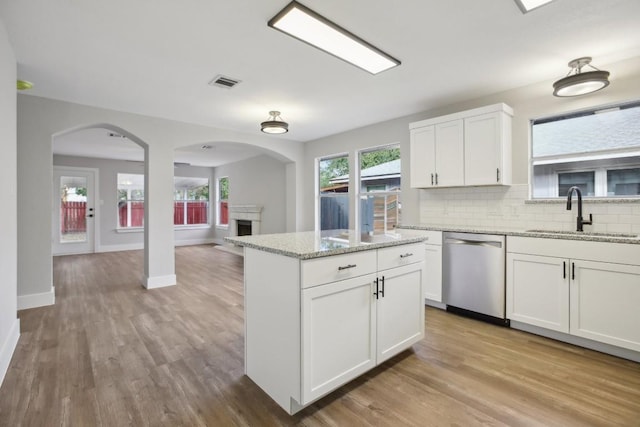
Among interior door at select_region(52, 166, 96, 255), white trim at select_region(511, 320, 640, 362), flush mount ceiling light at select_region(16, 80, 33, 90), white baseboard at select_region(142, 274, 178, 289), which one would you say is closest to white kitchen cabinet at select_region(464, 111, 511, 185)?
white trim at select_region(511, 320, 640, 362)

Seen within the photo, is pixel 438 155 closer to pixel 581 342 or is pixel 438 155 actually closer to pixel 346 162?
pixel 346 162

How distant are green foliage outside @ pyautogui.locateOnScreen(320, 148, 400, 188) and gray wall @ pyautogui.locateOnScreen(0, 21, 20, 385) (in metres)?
4.32

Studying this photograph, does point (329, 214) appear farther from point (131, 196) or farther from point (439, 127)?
point (131, 196)

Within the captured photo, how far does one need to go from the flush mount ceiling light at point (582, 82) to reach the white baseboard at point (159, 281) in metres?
5.22

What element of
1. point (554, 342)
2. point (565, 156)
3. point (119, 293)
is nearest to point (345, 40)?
point (565, 156)

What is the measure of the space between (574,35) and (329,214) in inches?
171

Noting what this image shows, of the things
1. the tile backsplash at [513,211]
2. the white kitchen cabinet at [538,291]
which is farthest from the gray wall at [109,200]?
the white kitchen cabinet at [538,291]

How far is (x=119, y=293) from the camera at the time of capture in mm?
4281

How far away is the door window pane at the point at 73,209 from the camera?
7.60 m

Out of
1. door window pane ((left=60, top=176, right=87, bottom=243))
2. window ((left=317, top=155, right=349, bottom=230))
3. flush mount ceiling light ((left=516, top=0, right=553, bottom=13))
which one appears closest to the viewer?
flush mount ceiling light ((left=516, top=0, right=553, bottom=13))

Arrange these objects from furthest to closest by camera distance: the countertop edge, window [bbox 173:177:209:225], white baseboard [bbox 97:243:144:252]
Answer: window [bbox 173:177:209:225]
white baseboard [bbox 97:243:144:252]
the countertop edge

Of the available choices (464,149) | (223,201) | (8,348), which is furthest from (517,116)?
(223,201)

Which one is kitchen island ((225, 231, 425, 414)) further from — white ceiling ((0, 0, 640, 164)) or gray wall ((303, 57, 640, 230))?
gray wall ((303, 57, 640, 230))

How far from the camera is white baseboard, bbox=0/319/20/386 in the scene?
6.98ft
